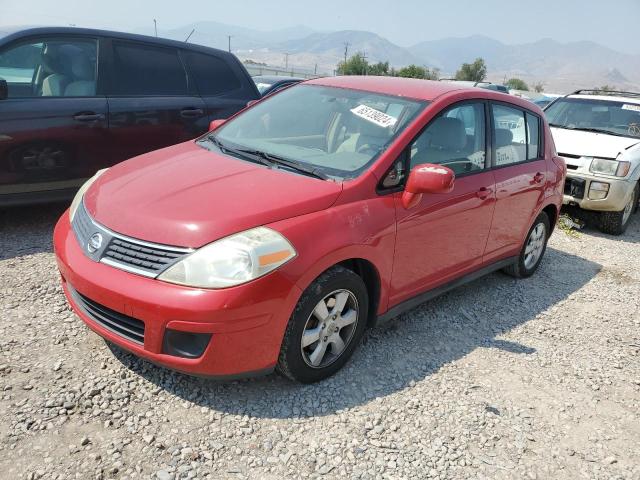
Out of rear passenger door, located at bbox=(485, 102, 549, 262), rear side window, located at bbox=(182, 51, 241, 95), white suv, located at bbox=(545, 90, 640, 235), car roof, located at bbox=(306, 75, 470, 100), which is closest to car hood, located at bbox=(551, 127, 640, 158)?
white suv, located at bbox=(545, 90, 640, 235)

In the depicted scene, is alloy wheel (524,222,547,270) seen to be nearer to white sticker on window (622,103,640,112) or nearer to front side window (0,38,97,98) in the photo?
white sticker on window (622,103,640,112)

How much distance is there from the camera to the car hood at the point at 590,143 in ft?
22.1

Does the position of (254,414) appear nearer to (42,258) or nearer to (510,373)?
(510,373)

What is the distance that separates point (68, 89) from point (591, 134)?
6.50 m

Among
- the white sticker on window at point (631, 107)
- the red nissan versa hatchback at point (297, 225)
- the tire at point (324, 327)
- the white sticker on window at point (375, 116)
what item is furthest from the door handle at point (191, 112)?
the white sticker on window at point (631, 107)

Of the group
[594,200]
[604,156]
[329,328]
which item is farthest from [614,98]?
[329,328]

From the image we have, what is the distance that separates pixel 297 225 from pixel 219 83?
364cm

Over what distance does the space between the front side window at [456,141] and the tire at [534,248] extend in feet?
4.15

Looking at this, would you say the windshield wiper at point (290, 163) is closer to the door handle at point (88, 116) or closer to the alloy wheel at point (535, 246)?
the door handle at point (88, 116)

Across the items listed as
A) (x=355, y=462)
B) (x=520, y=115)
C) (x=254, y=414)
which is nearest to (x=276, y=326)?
(x=254, y=414)

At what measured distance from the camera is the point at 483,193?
3742mm

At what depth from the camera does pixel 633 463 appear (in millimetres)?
2680

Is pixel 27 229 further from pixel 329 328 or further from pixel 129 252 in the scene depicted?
pixel 329 328

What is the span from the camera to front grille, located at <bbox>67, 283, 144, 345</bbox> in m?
2.49
